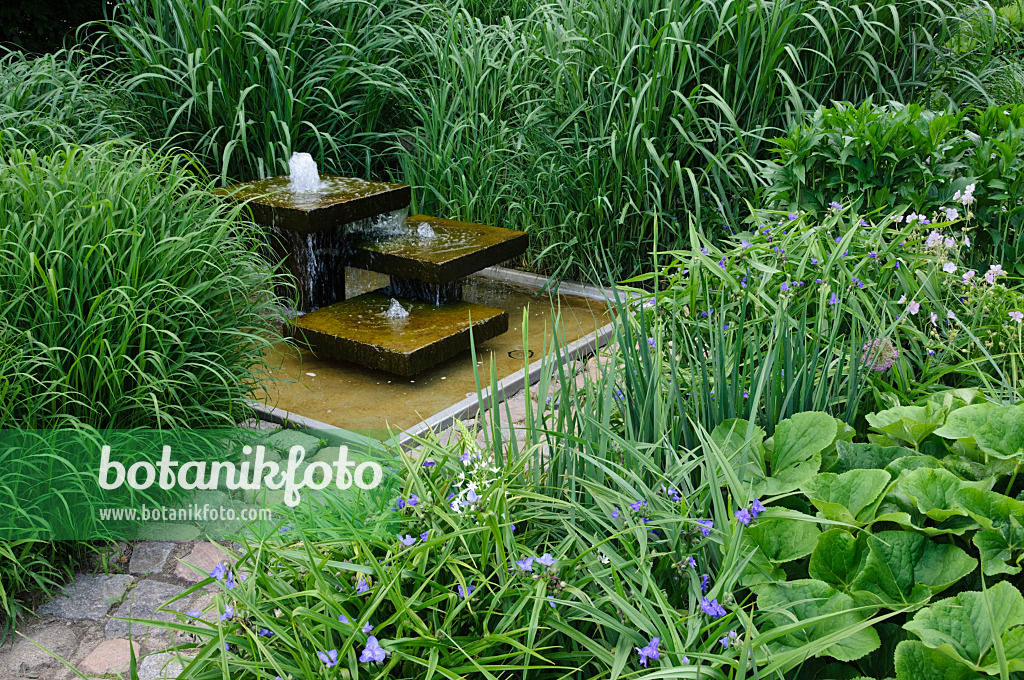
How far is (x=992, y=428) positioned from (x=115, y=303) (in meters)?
2.54

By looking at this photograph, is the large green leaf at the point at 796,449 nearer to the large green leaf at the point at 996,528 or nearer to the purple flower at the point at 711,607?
the large green leaf at the point at 996,528

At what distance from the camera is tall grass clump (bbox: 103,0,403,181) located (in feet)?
17.2

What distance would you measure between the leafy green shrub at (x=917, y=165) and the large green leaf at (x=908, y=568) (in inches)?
73.3

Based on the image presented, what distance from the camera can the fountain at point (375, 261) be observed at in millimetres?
4242

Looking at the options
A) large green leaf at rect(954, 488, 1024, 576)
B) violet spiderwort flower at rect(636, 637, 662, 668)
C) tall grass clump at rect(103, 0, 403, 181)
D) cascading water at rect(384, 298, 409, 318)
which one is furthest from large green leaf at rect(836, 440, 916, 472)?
tall grass clump at rect(103, 0, 403, 181)

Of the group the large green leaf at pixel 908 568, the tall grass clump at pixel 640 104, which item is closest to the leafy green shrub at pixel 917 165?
the tall grass clump at pixel 640 104

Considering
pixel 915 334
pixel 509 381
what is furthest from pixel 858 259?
pixel 509 381

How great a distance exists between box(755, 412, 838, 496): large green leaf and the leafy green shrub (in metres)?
1.55

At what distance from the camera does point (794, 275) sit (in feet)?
9.09

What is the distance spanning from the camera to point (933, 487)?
6.00 feet

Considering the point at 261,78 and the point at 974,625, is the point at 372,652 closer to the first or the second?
the point at 974,625

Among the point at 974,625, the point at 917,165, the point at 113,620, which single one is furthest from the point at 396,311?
the point at 974,625

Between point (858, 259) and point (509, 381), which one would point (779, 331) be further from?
point (509, 381)

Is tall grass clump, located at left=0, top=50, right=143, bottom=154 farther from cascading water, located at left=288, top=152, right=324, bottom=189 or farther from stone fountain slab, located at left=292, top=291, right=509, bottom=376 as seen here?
stone fountain slab, located at left=292, top=291, right=509, bottom=376
